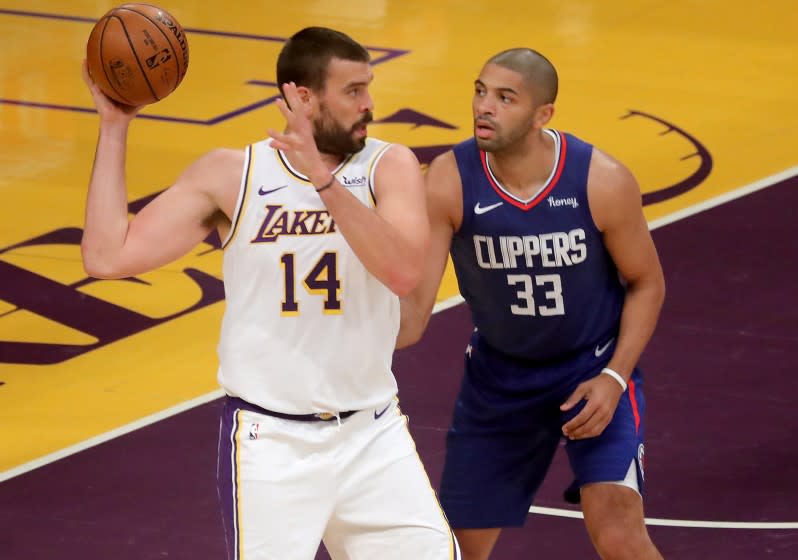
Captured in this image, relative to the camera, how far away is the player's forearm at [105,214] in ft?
17.2

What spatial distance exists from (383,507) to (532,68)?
68.6 inches

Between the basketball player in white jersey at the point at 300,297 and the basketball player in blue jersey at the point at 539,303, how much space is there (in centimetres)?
73

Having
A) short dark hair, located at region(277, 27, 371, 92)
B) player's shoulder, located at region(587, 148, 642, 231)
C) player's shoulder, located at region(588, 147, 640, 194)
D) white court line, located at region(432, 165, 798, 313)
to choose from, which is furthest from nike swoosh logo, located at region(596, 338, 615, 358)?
white court line, located at region(432, 165, 798, 313)

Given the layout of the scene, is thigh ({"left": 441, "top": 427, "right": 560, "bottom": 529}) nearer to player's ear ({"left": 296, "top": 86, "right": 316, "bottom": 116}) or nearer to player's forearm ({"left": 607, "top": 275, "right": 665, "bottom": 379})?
player's forearm ({"left": 607, "top": 275, "right": 665, "bottom": 379})

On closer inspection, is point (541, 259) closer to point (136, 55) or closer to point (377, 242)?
point (377, 242)

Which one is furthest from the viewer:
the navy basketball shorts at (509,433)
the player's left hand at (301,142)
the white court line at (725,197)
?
the white court line at (725,197)

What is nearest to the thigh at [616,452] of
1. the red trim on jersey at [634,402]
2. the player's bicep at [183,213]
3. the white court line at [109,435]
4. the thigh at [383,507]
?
the red trim on jersey at [634,402]

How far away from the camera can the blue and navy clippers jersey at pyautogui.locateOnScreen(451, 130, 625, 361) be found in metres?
6.23

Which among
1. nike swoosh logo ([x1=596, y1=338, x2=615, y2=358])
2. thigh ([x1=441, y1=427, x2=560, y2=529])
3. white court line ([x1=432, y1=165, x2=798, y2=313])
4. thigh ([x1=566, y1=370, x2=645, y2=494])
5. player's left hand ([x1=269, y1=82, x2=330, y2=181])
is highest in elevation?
player's left hand ([x1=269, y1=82, x2=330, y2=181])

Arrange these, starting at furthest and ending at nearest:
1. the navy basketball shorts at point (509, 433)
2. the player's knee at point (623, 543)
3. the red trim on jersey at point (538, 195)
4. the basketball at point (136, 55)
Result: the navy basketball shorts at point (509, 433) < the red trim on jersey at point (538, 195) < the player's knee at point (623, 543) < the basketball at point (136, 55)

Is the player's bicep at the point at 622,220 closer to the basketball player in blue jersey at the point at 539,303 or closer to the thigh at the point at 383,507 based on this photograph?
the basketball player in blue jersey at the point at 539,303

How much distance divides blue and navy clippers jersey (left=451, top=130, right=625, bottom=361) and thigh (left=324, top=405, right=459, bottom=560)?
1.05m

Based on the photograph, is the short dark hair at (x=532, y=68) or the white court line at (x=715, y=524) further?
the white court line at (x=715, y=524)

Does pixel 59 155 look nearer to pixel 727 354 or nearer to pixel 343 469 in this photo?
pixel 727 354
